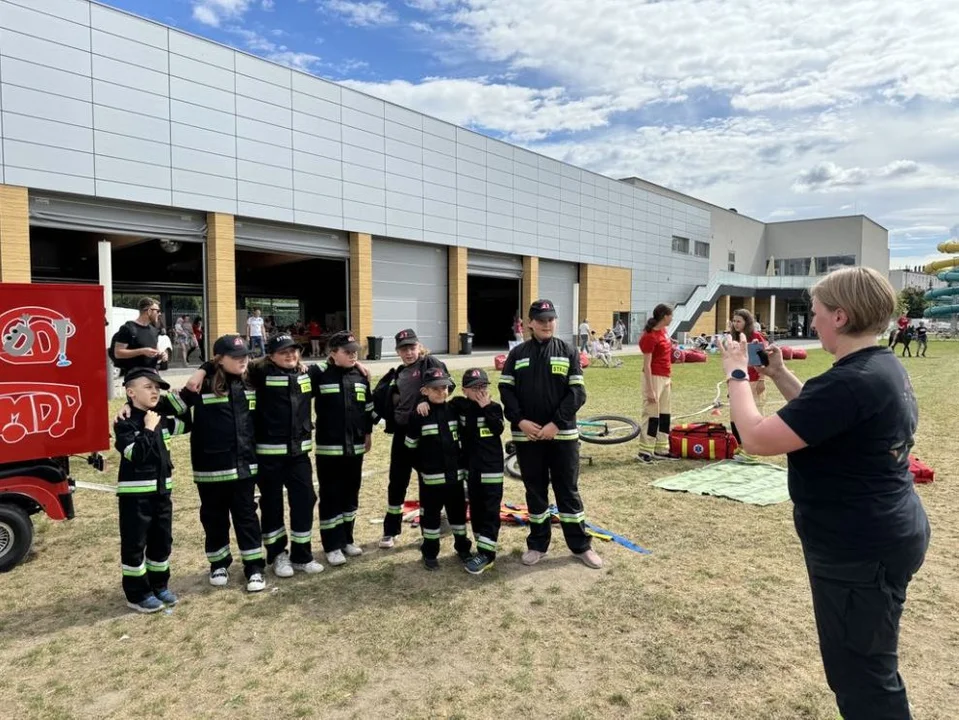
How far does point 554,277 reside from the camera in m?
37.4

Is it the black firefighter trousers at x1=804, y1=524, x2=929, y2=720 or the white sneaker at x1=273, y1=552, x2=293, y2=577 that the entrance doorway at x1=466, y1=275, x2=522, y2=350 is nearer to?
the white sneaker at x1=273, y1=552, x2=293, y2=577

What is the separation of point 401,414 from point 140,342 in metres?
4.19

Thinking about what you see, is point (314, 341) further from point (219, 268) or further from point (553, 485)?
point (553, 485)

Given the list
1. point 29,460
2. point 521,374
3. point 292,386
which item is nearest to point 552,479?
point 521,374

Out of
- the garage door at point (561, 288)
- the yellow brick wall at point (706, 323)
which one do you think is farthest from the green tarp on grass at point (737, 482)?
the yellow brick wall at point (706, 323)

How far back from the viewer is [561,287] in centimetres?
3803

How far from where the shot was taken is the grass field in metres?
3.06

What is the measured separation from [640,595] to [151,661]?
120 inches

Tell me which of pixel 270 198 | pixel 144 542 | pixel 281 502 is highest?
pixel 270 198

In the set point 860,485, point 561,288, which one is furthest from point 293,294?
point 860,485

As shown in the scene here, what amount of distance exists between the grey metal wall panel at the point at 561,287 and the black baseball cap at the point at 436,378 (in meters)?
31.6

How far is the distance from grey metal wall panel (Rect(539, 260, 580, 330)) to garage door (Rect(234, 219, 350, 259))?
45.0ft

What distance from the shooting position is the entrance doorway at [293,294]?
3384 centimetres

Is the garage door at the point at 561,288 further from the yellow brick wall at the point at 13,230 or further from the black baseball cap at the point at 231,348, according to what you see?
the black baseball cap at the point at 231,348
